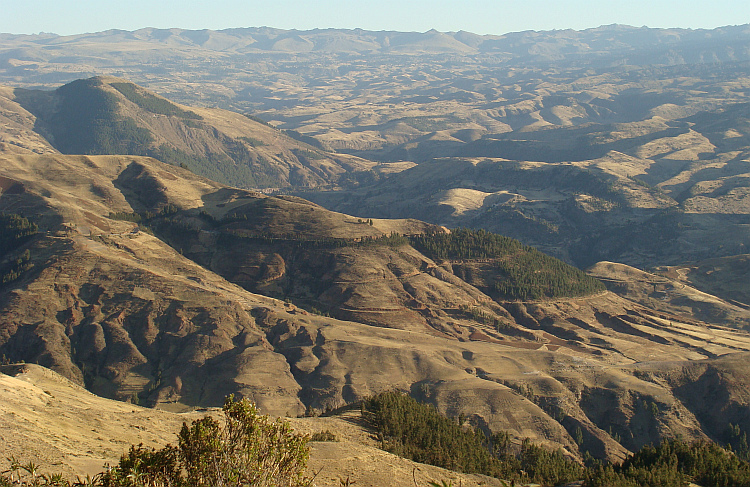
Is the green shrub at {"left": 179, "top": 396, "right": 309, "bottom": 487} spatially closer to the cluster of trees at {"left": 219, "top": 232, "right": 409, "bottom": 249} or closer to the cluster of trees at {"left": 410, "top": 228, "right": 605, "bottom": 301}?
the cluster of trees at {"left": 219, "top": 232, "right": 409, "bottom": 249}

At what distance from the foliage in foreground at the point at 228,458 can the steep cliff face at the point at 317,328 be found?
79.0 metres

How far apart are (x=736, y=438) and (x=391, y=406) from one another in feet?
216

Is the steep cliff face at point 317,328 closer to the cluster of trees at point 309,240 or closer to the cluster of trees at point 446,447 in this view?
the cluster of trees at point 309,240

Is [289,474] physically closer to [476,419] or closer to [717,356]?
[476,419]

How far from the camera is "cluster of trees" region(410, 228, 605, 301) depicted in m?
173

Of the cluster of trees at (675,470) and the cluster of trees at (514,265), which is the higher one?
the cluster of trees at (675,470)

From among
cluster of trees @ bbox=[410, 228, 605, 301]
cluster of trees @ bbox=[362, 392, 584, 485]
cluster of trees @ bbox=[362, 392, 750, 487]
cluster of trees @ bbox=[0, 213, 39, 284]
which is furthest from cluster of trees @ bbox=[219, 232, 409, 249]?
cluster of trees @ bbox=[362, 392, 584, 485]

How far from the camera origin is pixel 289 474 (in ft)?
116

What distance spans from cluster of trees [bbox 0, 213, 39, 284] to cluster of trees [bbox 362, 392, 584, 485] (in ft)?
312

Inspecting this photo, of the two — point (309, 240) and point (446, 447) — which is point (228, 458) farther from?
point (309, 240)

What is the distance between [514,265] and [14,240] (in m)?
122

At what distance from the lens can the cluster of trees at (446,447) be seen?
7631 centimetres

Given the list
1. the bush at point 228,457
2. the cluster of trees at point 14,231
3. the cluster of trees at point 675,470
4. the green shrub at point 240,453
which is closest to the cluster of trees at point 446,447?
the cluster of trees at point 675,470

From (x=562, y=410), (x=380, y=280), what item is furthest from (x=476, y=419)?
(x=380, y=280)
